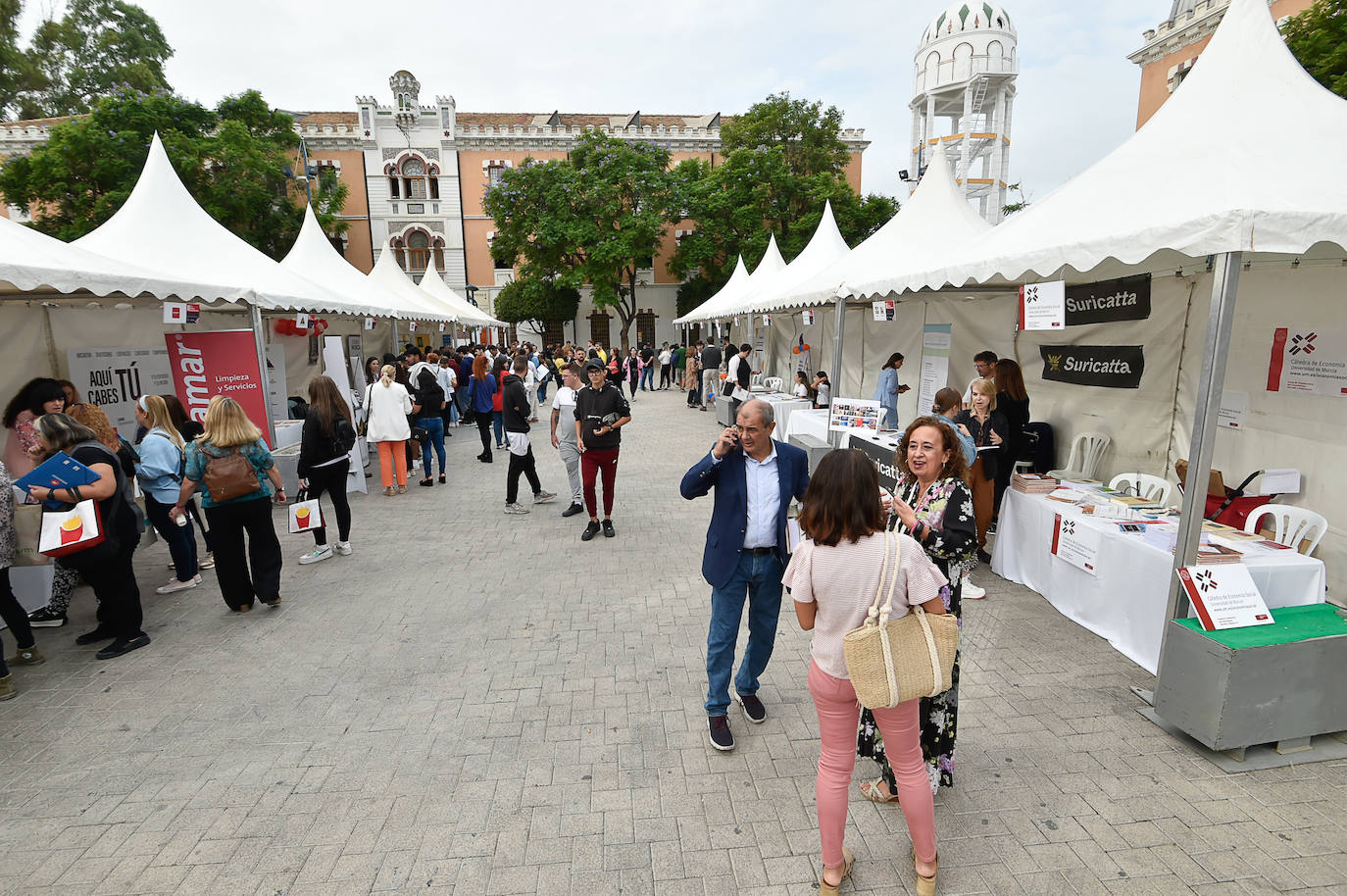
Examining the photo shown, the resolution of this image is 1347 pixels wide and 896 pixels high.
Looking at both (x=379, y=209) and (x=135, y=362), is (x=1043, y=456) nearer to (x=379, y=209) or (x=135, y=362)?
(x=135, y=362)

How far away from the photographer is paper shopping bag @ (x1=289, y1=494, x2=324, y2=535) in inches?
216

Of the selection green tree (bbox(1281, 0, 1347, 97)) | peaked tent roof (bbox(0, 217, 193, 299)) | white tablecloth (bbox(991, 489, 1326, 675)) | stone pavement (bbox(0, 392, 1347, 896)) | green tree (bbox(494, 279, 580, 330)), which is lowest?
stone pavement (bbox(0, 392, 1347, 896))

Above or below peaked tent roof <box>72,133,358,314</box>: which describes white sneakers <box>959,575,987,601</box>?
below

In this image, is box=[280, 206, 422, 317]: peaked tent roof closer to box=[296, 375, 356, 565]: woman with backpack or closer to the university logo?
box=[296, 375, 356, 565]: woman with backpack

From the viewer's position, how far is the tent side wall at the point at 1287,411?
177 inches

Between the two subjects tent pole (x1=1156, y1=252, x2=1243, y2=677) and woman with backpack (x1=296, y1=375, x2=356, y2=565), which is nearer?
tent pole (x1=1156, y1=252, x2=1243, y2=677)

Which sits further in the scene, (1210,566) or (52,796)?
(1210,566)

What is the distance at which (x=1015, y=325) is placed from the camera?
7.76 metres

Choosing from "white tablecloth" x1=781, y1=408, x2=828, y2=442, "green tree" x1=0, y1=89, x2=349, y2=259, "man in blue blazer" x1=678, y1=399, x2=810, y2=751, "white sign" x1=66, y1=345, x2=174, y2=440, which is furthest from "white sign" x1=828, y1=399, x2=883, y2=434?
"green tree" x1=0, y1=89, x2=349, y2=259

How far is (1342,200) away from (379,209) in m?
42.7

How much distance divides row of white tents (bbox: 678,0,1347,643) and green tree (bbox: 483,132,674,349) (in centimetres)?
2475

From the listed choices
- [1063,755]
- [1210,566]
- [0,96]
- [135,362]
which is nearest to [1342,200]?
[1210,566]

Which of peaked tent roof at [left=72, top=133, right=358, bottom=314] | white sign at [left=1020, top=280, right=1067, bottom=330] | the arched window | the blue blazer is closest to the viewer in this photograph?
the blue blazer

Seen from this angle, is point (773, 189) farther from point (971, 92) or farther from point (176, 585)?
point (176, 585)
